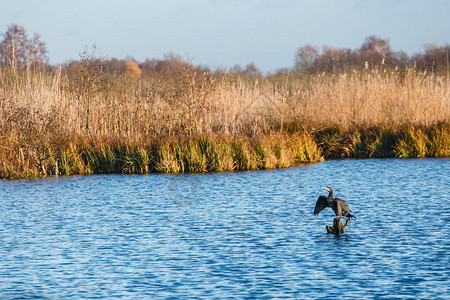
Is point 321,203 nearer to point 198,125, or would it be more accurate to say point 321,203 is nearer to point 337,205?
point 337,205

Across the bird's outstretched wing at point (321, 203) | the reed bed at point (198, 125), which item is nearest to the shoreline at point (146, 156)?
the reed bed at point (198, 125)

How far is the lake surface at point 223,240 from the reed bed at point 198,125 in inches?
64.8

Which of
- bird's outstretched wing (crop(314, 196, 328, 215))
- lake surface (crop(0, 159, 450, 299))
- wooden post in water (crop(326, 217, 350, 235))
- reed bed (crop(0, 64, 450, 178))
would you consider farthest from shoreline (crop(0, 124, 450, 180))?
wooden post in water (crop(326, 217, 350, 235))

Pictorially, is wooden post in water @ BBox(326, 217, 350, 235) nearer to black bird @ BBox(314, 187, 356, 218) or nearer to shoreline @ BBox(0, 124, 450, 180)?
black bird @ BBox(314, 187, 356, 218)

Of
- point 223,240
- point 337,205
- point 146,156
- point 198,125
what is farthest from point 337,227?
point 198,125

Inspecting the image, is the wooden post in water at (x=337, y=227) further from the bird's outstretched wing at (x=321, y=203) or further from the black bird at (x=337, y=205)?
the bird's outstretched wing at (x=321, y=203)

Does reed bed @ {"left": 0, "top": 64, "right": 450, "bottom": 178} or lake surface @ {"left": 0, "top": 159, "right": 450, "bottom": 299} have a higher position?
reed bed @ {"left": 0, "top": 64, "right": 450, "bottom": 178}

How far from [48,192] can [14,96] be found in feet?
14.6

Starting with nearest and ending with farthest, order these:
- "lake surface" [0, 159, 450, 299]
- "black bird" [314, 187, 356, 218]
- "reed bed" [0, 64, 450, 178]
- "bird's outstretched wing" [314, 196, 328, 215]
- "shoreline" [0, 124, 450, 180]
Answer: "lake surface" [0, 159, 450, 299] < "black bird" [314, 187, 356, 218] < "bird's outstretched wing" [314, 196, 328, 215] < "shoreline" [0, 124, 450, 180] < "reed bed" [0, 64, 450, 178]

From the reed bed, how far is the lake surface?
165cm

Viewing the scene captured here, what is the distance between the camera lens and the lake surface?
22.8ft

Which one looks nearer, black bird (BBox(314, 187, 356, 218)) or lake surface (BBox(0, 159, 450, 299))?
lake surface (BBox(0, 159, 450, 299))

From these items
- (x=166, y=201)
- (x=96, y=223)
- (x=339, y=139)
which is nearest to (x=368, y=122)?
(x=339, y=139)

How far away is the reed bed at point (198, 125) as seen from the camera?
1680cm
